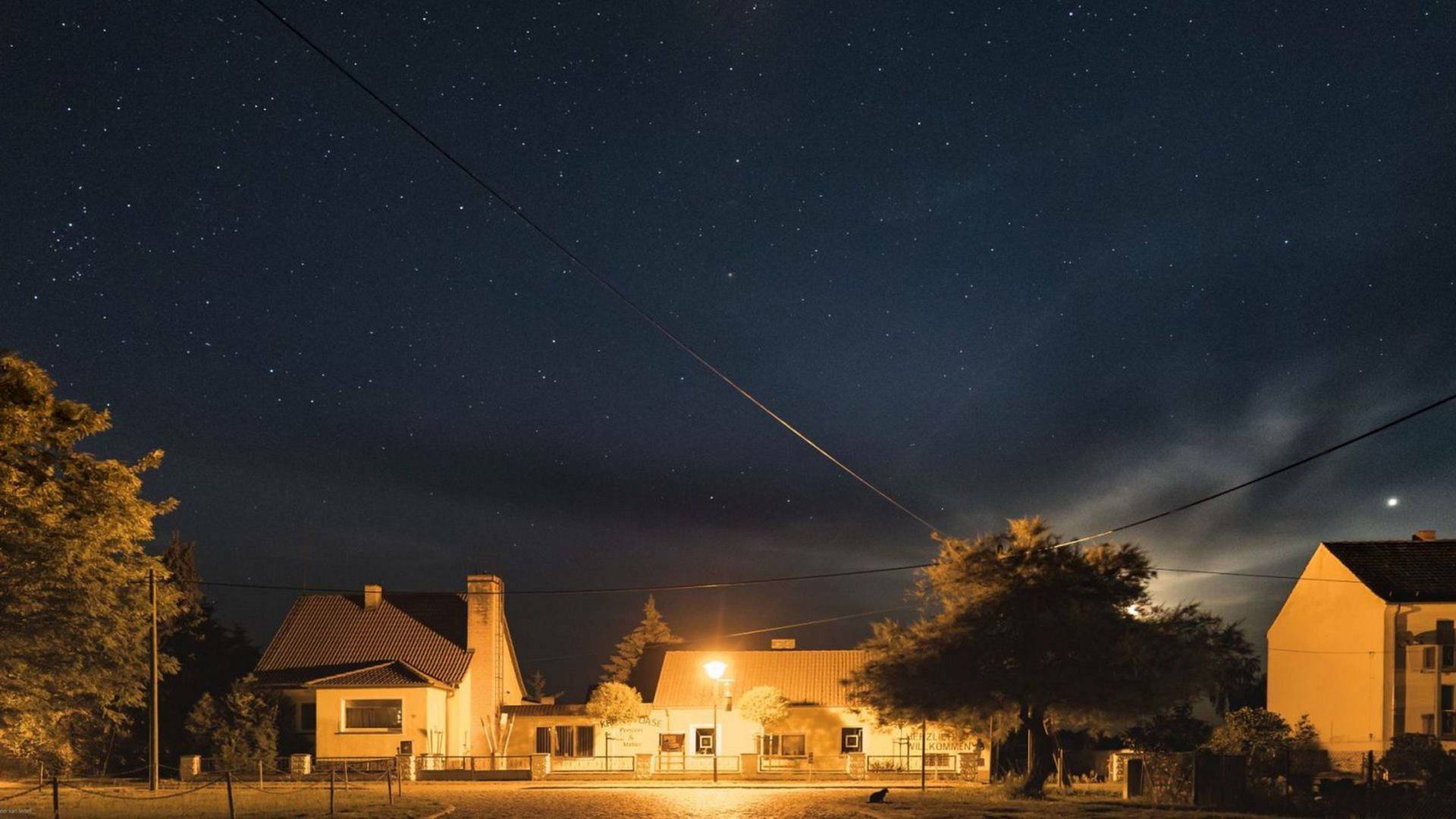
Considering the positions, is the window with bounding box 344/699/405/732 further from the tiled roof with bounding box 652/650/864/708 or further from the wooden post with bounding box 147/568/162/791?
the wooden post with bounding box 147/568/162/791

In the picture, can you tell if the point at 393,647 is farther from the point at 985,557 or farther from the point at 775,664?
the point at 985,557

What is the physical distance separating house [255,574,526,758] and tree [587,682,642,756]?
16.8 feet

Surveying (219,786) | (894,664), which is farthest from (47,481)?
→ (894,664)

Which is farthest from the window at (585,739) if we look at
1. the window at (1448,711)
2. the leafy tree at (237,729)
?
the window at (1448,711)

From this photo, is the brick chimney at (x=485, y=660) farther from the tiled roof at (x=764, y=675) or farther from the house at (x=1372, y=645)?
the house at (x=1372, y=645)

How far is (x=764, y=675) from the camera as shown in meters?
58.9

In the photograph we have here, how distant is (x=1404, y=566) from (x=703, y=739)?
2760 cm

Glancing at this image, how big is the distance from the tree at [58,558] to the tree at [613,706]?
72.5ft

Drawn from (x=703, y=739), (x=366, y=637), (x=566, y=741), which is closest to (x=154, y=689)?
(x=366, y=637)

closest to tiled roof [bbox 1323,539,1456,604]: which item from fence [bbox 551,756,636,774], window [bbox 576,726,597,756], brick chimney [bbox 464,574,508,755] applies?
fence [bbox 551,756,636,774]

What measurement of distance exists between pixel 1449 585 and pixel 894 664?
24.6m

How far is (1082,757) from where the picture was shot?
2131 inches

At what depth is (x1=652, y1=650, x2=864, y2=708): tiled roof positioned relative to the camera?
5556 centimetres

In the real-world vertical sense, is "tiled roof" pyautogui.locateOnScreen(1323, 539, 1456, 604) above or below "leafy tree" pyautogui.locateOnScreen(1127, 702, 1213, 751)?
above
